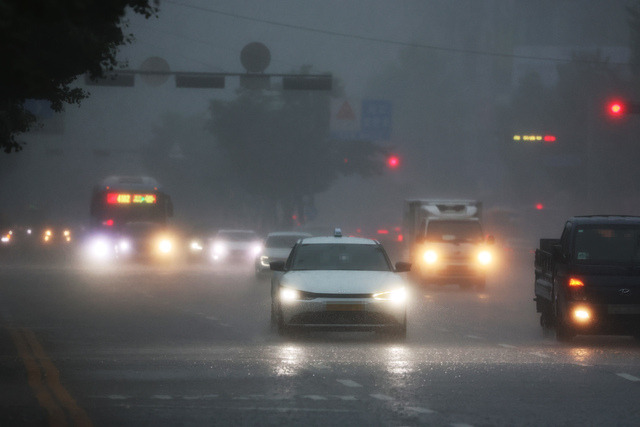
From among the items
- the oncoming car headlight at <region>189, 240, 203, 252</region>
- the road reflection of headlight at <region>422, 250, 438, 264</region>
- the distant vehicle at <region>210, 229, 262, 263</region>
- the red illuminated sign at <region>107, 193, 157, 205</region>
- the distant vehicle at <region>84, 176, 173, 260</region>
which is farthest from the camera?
the oncoming car headlight at <region>189, 240, 203, 252</region>

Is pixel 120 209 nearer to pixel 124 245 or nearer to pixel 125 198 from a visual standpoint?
pixel 125 198

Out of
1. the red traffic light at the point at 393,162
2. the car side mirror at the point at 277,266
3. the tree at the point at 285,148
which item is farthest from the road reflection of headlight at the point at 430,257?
the tree at the point at 285,148

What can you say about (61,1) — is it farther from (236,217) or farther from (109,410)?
(236,217)

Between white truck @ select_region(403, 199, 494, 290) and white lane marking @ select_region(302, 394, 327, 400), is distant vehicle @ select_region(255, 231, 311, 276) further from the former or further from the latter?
white lane marking @ select_region(302, 394, 327, 400)

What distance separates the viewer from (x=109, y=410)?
12.5m

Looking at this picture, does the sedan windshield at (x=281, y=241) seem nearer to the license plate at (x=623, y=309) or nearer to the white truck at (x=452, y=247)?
the white truck at (x=452, y=247)

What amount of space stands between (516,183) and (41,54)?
→ 320 ft

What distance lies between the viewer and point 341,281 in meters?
20.2

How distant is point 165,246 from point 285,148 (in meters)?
56.4

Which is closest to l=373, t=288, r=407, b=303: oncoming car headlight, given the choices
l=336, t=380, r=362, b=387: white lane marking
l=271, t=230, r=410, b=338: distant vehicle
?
l=271, t=230, r=410, b=338: distant vehicle

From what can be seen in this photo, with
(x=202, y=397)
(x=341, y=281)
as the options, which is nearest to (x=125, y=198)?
(x=341, y=281)

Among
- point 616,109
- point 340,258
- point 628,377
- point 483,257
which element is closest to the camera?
point 628,377

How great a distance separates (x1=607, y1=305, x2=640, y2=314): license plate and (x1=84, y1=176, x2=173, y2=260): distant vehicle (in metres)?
41.3

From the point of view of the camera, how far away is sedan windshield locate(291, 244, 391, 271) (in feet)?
70.3
